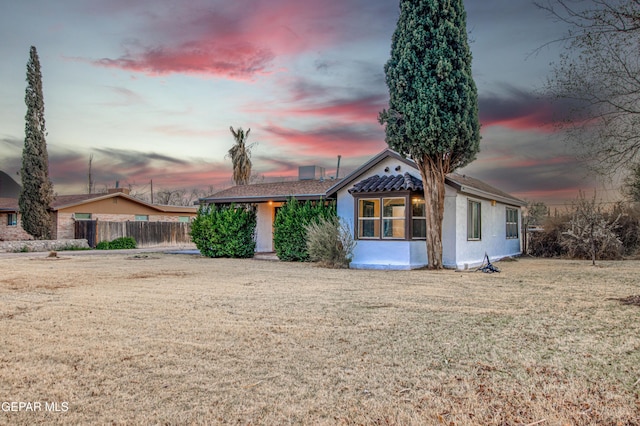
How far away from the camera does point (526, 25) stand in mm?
12453

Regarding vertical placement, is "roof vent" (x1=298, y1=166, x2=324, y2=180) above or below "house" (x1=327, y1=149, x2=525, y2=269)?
above

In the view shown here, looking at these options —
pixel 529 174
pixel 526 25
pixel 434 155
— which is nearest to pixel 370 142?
pixel 529 174

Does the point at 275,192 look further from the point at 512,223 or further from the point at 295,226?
the point at 512,223

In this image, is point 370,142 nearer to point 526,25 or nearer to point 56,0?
point 526,25

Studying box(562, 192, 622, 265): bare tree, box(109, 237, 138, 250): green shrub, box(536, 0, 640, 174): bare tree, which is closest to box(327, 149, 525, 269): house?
box(562, 192, 622, 265): bare tree

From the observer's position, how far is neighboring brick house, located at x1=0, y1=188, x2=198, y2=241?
2830 centimetres

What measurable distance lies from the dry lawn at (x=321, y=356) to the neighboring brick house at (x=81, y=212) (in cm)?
2075

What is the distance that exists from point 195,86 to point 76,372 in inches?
611

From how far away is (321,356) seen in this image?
497 cm

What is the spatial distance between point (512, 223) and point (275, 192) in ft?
37.2

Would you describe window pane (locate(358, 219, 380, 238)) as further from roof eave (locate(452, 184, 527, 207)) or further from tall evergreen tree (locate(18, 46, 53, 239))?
tall evergreen tree (locate(18, 46, 53, 239))

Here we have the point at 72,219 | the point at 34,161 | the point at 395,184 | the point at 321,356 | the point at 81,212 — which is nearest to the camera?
the point at 321,356

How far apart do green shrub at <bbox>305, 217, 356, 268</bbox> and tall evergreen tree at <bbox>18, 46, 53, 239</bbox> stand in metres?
19.5

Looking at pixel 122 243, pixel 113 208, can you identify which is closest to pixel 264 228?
pixel 122 243
